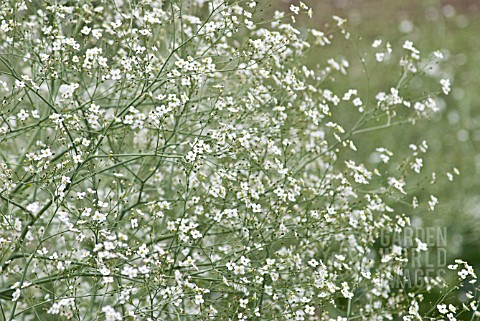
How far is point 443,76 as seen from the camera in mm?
6656

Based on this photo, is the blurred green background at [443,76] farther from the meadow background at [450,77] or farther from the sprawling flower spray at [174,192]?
the sprawling flower spray at [174,192]

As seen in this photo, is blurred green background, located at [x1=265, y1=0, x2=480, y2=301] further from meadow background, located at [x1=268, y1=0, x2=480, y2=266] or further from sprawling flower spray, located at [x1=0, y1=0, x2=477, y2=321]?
sprawling flower spray, located at [x1=0, y1=0, x2=477, y2=321]

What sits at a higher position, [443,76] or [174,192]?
[443,76]

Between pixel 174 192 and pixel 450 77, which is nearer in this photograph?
pixel 174 192

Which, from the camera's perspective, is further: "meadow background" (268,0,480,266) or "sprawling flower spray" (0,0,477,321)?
"meadow background" (268,0,480,266)

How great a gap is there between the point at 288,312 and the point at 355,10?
21.2 feet

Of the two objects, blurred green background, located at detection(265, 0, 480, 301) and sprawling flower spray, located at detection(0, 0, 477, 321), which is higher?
blurred green background, located at detection(265, 0, 480, 301)

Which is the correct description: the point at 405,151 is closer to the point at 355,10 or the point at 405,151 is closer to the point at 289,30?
the point at 289,30

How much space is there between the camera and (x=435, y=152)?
5.61 meters

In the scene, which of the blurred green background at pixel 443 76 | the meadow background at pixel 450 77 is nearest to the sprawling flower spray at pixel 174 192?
the blurred green background at pixel 443 76

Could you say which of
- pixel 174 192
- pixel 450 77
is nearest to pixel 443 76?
pixel 450 77

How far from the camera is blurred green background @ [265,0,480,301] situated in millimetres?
4695

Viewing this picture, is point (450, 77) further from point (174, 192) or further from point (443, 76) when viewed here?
point (174, 192)

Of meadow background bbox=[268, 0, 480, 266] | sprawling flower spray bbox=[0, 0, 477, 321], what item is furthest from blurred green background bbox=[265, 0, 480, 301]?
sprawling flower spray bbox=[0, 0, 477, 321]
